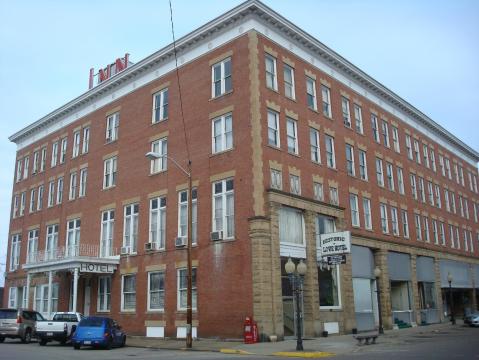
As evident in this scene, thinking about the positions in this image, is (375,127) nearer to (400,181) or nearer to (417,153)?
(400,181)

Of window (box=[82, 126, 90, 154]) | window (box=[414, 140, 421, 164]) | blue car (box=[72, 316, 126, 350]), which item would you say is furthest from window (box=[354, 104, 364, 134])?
blue car (box=[72, 316, 126, 350])

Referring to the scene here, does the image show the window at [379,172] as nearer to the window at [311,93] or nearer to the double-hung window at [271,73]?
the window at [311,93]

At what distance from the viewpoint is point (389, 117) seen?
141 ft

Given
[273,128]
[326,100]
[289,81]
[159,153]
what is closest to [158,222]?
[159,153]

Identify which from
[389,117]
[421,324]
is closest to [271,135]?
[389,117]

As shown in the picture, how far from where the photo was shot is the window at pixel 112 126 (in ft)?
125

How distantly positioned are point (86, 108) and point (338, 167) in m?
20.9

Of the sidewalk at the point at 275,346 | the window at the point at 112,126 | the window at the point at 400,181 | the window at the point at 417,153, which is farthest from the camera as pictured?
the window at the point at 417,153

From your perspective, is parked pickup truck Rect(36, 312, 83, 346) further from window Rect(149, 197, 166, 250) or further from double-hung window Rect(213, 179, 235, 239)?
double-hung window Rect(213, 179, 235, 239)

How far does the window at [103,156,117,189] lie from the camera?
1464 inches

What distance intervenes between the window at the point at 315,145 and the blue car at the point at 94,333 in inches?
610

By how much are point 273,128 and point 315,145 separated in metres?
4.52

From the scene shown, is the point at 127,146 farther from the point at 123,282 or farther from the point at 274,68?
the point at 274,68

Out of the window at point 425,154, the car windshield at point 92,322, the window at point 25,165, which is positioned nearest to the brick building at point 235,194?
the window at point 425,154
